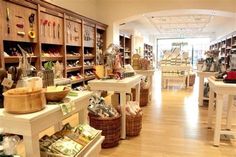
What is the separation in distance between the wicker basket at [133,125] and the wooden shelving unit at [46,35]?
5.23ft

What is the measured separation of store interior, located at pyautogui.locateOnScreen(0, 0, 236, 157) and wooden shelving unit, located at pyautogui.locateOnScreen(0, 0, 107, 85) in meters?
0.01

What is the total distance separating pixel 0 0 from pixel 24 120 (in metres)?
2.09

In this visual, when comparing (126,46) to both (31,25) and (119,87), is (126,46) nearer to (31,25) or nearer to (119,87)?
(31,25)

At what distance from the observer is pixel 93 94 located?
9.95ft

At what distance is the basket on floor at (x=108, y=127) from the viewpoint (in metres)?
2.80

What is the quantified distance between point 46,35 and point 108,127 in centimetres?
194

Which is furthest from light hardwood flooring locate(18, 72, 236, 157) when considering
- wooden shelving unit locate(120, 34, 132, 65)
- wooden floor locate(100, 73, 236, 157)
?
wooden shelving unit locate(120, 34, 132, 65)

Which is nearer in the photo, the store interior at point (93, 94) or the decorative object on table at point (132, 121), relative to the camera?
the store interior at point (93, 94)

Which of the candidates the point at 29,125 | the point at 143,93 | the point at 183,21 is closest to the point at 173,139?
the point at 143,93

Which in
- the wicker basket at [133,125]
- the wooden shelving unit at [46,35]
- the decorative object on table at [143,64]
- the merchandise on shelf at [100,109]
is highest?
the wooden shelving unit at [46,35]

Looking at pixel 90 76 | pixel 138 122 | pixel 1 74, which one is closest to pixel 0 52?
pixel 1 74

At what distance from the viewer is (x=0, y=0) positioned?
2.67 metres

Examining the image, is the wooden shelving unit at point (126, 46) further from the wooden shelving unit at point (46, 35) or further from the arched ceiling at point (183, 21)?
the wooden shelving unit at point (46, 35)

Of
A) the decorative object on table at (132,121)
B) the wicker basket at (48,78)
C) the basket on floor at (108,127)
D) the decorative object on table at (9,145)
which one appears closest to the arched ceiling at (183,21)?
the decorative object on table at (132,121)
